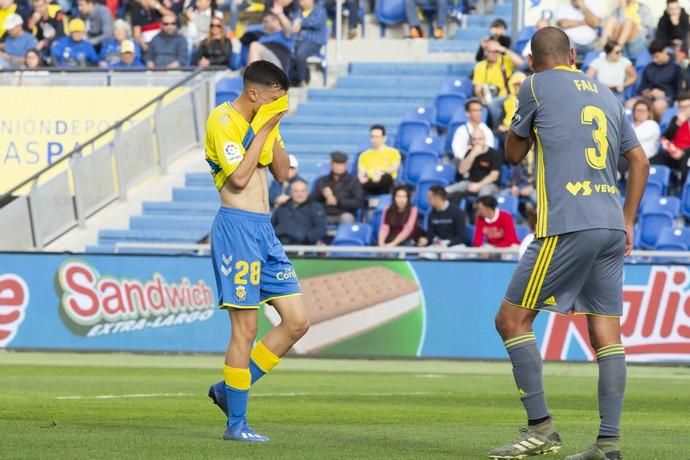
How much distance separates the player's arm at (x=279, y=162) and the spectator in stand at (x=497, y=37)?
51.5ft

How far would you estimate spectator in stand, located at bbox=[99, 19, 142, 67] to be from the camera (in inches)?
1109

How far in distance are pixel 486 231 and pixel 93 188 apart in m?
6.81

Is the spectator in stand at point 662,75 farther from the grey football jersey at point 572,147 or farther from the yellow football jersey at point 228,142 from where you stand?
the grey football jersey at point 572,147

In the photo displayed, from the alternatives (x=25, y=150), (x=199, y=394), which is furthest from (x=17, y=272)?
(x=199, y=394)

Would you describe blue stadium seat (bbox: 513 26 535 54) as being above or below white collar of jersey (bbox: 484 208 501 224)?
above

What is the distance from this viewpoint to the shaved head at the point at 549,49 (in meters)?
8.20

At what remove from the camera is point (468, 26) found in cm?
2803

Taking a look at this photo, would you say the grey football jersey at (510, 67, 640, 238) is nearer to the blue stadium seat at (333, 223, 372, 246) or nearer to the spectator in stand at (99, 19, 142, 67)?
the blue stadium seat at (333, 223, 372, 246)

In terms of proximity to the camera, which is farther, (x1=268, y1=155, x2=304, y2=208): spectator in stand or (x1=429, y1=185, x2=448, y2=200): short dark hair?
(x1=268, y1=155, x2=304, y2=208): spectator in stand

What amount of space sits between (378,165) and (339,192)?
0.93 m

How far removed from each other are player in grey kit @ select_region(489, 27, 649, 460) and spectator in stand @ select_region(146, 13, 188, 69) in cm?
1961

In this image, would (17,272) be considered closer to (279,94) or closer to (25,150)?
(25,150)

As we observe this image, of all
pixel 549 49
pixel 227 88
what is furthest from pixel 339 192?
pixel 549 49

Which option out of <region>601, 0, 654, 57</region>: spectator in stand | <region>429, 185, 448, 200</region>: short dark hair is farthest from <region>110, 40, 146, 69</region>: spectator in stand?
<region>601, 0, 654, 57</region>: spectator in stand
